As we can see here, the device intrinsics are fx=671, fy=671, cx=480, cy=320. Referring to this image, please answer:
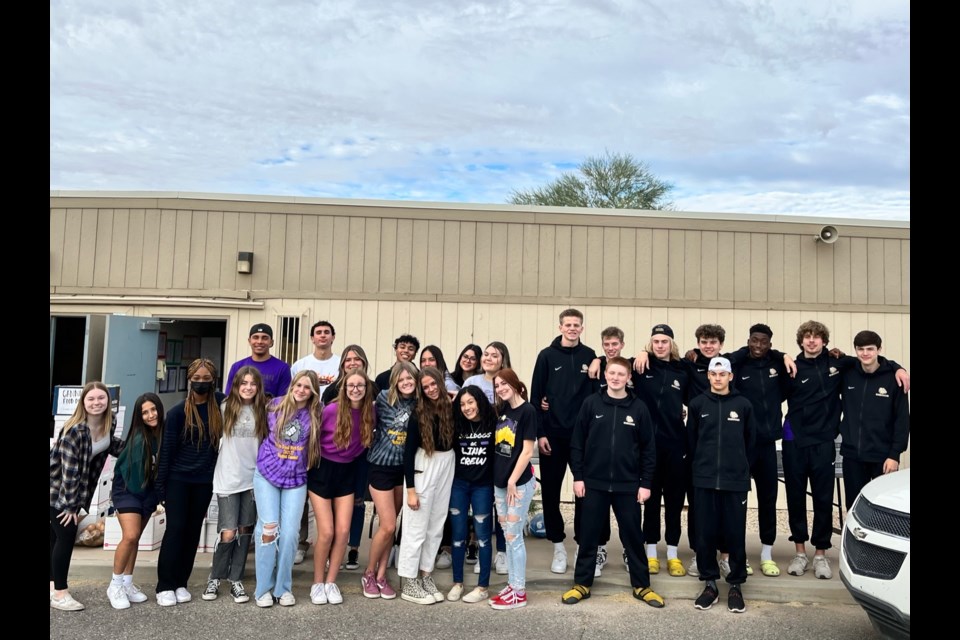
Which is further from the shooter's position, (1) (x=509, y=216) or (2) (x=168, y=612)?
(1) (x=509, y=216)

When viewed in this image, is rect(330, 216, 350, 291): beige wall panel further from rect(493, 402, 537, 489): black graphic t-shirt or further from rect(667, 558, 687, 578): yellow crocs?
rect(667, 558, 687, 578): yellow crocs

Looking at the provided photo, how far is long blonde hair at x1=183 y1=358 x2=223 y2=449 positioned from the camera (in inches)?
187

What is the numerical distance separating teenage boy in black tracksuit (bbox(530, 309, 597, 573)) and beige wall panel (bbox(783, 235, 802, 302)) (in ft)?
16.0

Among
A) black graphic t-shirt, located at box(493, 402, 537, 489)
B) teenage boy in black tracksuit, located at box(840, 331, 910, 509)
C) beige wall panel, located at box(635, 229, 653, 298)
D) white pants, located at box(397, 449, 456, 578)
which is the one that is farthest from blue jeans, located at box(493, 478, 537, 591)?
beige wall panel, located at box(635, 229, 653, 298)

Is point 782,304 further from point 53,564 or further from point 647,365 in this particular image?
point 53,564

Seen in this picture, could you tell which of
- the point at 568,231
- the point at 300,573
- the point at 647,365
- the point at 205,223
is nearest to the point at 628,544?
the point at 647,365

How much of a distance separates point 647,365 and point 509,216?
13.4 feet

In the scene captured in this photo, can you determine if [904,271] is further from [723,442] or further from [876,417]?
[723,442]

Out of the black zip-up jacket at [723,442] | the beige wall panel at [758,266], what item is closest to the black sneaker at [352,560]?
the black zip-up jacket at [723,442]

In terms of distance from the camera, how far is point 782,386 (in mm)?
5488

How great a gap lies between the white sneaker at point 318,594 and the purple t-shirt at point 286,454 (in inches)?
29.7

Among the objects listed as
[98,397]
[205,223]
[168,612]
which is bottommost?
[168,612]

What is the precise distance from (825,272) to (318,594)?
25.8 ft
